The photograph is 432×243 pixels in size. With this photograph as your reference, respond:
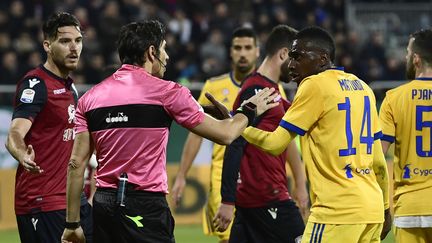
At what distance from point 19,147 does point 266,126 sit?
7.31 ft

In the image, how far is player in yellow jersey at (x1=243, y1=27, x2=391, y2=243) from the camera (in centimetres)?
611

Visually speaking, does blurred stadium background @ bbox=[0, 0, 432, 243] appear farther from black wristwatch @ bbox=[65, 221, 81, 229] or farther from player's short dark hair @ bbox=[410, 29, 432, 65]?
black wristwatch @ bbox=[65, 221, 81, 229]

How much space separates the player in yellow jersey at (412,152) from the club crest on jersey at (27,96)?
2.81 meters

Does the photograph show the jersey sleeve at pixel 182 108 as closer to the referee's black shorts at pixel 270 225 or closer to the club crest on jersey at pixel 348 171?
the club crest on jersey at pixel 348 171

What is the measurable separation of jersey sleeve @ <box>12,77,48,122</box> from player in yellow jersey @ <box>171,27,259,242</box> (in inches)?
112

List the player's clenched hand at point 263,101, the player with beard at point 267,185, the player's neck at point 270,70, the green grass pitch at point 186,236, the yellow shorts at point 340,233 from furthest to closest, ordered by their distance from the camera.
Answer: the green grass pitch at point 186,236
the player's neck at point 270,70
the player with beard at point 267,185
the player's clenched hand at point 263,101
the yellow shorts at point 340,233

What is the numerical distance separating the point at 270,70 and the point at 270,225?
1413 millimetres

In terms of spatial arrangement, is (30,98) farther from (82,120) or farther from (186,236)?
(186,236)

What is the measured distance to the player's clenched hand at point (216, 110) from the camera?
6.37 m

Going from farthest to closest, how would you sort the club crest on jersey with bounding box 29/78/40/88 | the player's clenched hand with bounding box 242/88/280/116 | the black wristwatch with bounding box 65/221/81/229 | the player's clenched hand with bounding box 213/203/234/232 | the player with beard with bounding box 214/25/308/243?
the player with beard with bounding box 214/25/308/243 → the player's clenched hand with bounding box 213/203/234/232 → the club crest on jersey with bounding box 29/78/40/88 → the black wristwatch with bounding box 65/221/81/229 → the player's clenched hand with bounding box 242/88/280/116

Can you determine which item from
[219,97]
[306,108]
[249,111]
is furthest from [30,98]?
[219,97]

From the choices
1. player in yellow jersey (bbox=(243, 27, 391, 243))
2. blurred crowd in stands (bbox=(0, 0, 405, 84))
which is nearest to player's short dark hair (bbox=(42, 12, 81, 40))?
player in yellow jersey (bbox=(243, 27, 391, 243))

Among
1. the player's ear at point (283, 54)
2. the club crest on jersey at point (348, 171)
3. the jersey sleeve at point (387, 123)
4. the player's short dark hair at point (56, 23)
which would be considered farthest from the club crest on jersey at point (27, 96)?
the jersey sleeve at point (387, 123)

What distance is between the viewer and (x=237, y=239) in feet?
27.4
